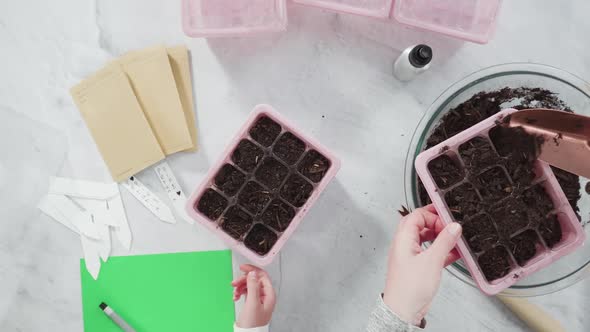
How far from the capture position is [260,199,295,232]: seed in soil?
2.41 ft

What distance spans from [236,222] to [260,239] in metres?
0.05

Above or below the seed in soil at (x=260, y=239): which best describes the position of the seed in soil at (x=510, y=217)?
above

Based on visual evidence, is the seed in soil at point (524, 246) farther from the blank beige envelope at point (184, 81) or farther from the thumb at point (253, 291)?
the blank beige envelope at point (184, 81)

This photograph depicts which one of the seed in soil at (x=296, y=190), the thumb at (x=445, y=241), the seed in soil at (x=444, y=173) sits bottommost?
the seed in soil at (x=296, y=190)

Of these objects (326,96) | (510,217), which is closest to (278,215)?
(326,96)

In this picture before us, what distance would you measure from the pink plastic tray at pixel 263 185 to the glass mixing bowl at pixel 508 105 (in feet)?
0.51

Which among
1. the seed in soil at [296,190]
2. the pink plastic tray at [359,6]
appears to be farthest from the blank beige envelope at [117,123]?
the pink plastic tray at [359,6]

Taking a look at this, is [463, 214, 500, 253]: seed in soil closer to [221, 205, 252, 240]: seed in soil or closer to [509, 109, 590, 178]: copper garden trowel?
[509, 109, 590, 178]: copper garden trowel

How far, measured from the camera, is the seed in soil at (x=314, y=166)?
733 millimetres

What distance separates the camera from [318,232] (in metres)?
0.85

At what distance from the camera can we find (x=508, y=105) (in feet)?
2.48

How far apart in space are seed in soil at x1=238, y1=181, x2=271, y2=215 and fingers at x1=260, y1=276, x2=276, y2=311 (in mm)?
151

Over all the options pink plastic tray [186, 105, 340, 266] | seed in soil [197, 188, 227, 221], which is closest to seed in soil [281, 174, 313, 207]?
pink plastic tray [186, 105, 340, 266]

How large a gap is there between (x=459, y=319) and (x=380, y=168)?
341 mm
